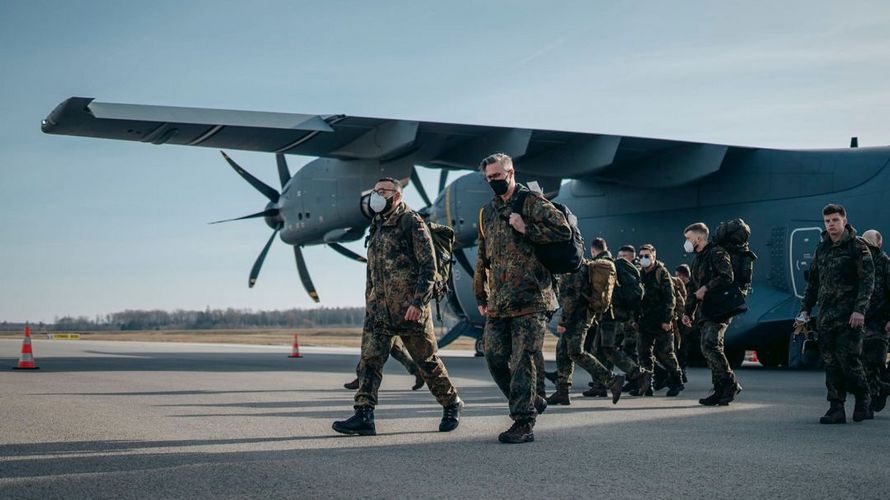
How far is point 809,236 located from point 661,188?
3386mm

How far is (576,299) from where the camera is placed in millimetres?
9750

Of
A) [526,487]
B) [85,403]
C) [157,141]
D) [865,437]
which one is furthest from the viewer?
[157,141]

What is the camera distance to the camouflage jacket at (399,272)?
22.9ft

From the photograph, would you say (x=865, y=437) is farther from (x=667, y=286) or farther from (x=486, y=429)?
(x=667, y=286)

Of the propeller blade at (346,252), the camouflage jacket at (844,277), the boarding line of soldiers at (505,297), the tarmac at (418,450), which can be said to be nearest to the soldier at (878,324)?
the boarding line of soldiers at (505,297)

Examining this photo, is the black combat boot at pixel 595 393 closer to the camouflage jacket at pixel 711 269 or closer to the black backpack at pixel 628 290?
the black backpack at pixel 628 290

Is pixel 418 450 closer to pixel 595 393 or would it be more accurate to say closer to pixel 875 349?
pixel 595 393

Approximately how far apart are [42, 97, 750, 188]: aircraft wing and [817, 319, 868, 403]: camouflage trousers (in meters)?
9.03

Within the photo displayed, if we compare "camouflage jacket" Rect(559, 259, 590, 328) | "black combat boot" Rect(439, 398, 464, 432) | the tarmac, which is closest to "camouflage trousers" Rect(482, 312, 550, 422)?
the tarmac

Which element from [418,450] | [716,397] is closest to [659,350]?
[716,397]

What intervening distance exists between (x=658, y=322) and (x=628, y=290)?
0.77 metres

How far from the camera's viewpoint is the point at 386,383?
43.5ft

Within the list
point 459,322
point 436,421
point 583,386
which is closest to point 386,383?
point 583,386

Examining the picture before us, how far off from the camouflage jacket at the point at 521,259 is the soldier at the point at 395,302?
0.55 m
